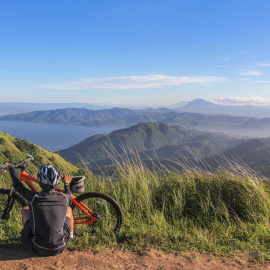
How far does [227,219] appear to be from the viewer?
13.7 ft

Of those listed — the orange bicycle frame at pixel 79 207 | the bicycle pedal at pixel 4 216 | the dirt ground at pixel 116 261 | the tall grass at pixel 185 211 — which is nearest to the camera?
the dirt ground at pixel 116 261

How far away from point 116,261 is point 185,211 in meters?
1.92

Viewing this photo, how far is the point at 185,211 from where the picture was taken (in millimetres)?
4586

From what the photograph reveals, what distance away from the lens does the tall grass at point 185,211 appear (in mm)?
3514

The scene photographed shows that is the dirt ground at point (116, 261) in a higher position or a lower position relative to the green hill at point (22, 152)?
higher

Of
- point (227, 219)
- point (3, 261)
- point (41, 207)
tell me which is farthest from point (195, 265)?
point (3, 261)

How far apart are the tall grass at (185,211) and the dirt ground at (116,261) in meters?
0.15

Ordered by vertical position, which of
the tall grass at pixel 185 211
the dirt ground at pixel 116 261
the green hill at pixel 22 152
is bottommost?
the green hill at pixel 22 152

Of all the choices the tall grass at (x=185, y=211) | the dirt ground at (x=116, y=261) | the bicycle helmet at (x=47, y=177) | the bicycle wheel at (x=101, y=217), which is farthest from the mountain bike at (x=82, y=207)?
the bicycle helmet at (x=47, y=177)

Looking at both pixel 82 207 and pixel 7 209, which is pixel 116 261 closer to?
pixel 82 207

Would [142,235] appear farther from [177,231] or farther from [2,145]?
[2,145]

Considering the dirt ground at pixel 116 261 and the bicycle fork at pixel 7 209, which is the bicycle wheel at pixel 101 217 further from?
the bicycle fork at pixel 7 209

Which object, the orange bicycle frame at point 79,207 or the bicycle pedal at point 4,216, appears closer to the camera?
the orange bicycle frame at point 79,207

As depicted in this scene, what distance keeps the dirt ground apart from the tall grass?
0.15m
